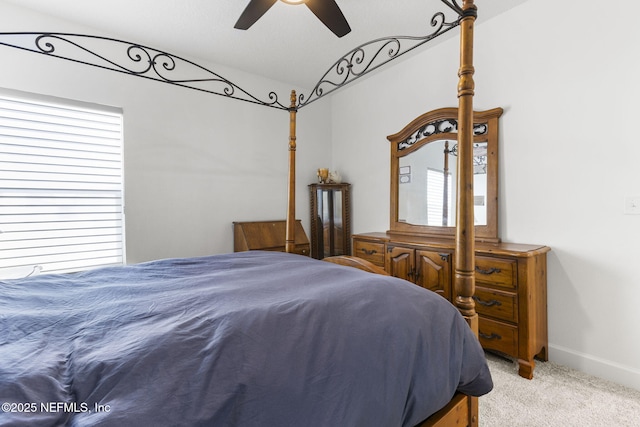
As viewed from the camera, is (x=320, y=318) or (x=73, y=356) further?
(x=320, y=318)

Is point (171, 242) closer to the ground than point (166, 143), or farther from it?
closer to the ground

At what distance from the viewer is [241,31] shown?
268 cm

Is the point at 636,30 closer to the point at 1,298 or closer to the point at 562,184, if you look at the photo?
the point at 562,184

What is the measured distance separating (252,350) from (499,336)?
6.89ft

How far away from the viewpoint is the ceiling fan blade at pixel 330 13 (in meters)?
1.73

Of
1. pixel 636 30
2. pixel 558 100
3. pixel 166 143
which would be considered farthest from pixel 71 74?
pixel 636 30

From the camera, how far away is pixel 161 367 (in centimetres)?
67

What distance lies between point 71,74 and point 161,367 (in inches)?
118

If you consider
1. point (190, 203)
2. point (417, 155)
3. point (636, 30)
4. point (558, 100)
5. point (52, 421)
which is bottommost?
point (52, 421)

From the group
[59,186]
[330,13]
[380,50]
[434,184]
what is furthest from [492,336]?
[59,186]

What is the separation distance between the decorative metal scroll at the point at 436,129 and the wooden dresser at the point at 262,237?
1608 mm

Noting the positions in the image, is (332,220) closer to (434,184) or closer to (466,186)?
(434,184)

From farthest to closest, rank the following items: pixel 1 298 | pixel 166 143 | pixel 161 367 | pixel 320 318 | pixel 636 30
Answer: pixel 166 143 < pixel 636 30 < pixel 1 298 < pixel 320 318 < pixel 161 367

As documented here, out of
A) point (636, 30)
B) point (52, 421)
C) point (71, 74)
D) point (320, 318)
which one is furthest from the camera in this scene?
point (71, 74)
